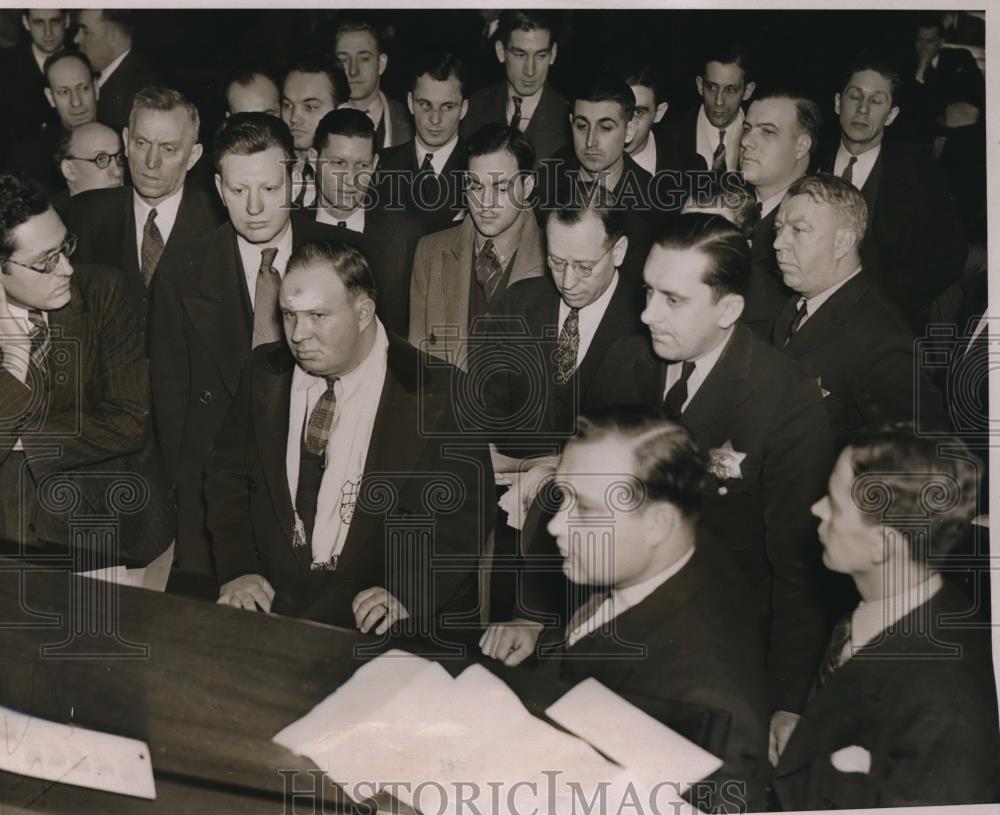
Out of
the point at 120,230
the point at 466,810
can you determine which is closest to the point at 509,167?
the point at 120,230

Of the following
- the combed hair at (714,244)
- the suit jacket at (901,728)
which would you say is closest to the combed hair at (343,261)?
the combed hair at (714,244)

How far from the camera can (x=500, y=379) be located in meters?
2.98

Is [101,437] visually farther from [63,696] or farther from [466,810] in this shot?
[466,810]

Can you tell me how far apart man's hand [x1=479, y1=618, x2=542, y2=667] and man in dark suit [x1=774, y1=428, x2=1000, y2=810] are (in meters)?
0.78

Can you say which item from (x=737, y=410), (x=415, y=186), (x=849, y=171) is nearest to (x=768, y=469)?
(x=737, y=410)

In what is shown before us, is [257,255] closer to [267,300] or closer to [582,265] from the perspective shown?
[267,300]

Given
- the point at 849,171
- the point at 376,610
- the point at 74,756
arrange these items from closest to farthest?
1. the point at 74,756
2. the point at 376,610
3. the point at 849,171

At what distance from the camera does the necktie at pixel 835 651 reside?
2.96 metres

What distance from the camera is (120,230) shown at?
294 cm

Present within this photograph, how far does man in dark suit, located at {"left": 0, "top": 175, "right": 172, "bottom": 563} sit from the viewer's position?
2896mm

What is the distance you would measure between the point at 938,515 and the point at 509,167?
161 centimetres

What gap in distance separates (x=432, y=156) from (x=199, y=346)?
856mm

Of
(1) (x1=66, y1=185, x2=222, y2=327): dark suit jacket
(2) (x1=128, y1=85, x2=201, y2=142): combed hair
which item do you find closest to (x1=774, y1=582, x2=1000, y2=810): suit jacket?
(1) (x1=66, y1=185, x2=222, y2=327): dark suit jacket

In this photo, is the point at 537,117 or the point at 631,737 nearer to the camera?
the point at 631,737
